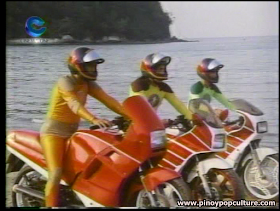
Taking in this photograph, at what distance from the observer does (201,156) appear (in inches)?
165

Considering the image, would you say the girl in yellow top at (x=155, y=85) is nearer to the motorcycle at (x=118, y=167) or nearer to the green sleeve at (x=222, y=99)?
the motorcycle at (x=118, y=167)

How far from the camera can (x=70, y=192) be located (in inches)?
168

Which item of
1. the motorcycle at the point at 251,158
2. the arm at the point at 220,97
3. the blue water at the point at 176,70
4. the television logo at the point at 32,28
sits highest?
the television logo at the point at 32,28

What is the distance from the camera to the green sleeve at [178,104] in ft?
13.6

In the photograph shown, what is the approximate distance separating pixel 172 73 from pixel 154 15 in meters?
0.43

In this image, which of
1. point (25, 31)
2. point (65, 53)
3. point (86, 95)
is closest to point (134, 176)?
point (86, 95)

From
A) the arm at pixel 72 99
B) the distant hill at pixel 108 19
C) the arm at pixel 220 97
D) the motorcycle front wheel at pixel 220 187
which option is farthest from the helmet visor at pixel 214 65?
the arm at pixel 72 99

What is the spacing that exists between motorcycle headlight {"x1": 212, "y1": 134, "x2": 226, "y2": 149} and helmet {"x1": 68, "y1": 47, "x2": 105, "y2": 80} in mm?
975

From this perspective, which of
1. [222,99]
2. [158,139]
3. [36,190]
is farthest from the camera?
[36,190]

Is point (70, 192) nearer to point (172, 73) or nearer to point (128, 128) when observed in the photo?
point (128, 128)

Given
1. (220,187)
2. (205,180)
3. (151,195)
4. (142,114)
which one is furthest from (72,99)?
(220,187)

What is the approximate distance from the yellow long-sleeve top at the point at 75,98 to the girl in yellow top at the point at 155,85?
180 millimetres

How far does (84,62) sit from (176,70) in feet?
2.15

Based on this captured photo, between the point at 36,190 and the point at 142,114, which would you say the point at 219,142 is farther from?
the point at 36,190
